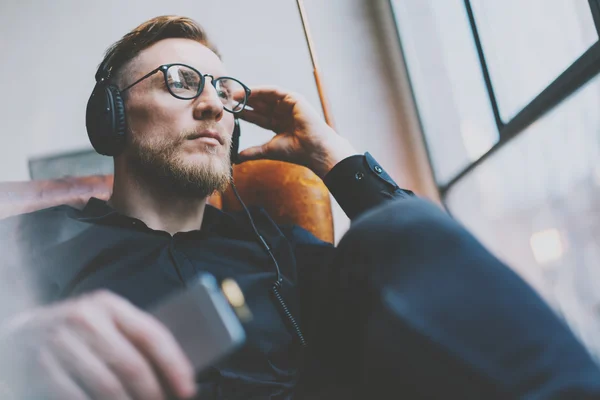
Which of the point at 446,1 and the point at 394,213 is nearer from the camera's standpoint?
the point at 394,213

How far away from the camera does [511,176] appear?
1.31 meters

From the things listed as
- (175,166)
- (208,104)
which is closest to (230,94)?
(208,104)

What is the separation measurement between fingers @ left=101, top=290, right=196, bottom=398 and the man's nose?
64cm

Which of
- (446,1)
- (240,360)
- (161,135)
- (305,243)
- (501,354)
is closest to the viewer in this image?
(501,354)

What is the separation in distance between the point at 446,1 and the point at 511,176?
0.72 m

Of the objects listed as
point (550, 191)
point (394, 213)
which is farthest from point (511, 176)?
point (394, 213)

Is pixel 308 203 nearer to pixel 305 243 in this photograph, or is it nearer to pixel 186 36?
pixel 305 243

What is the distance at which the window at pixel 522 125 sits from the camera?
3.18 feet

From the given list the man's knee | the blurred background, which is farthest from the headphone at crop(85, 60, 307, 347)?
the man's knee

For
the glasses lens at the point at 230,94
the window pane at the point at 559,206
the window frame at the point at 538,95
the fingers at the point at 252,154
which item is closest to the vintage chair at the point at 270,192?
the fingers at the point at 252,154

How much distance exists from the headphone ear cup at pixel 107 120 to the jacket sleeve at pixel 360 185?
40cm

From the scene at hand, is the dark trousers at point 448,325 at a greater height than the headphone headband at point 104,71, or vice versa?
the headphone headband at point 104,71

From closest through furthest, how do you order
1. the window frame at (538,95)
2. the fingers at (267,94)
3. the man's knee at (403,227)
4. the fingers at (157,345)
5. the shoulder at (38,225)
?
the fingers at (157,345)
the man's knee at (403,227)
the shoulder at (38,225)
the window frame at (538,95)
the fingers at (267,94)

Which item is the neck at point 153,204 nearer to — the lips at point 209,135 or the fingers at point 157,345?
the lips at point 209,135
